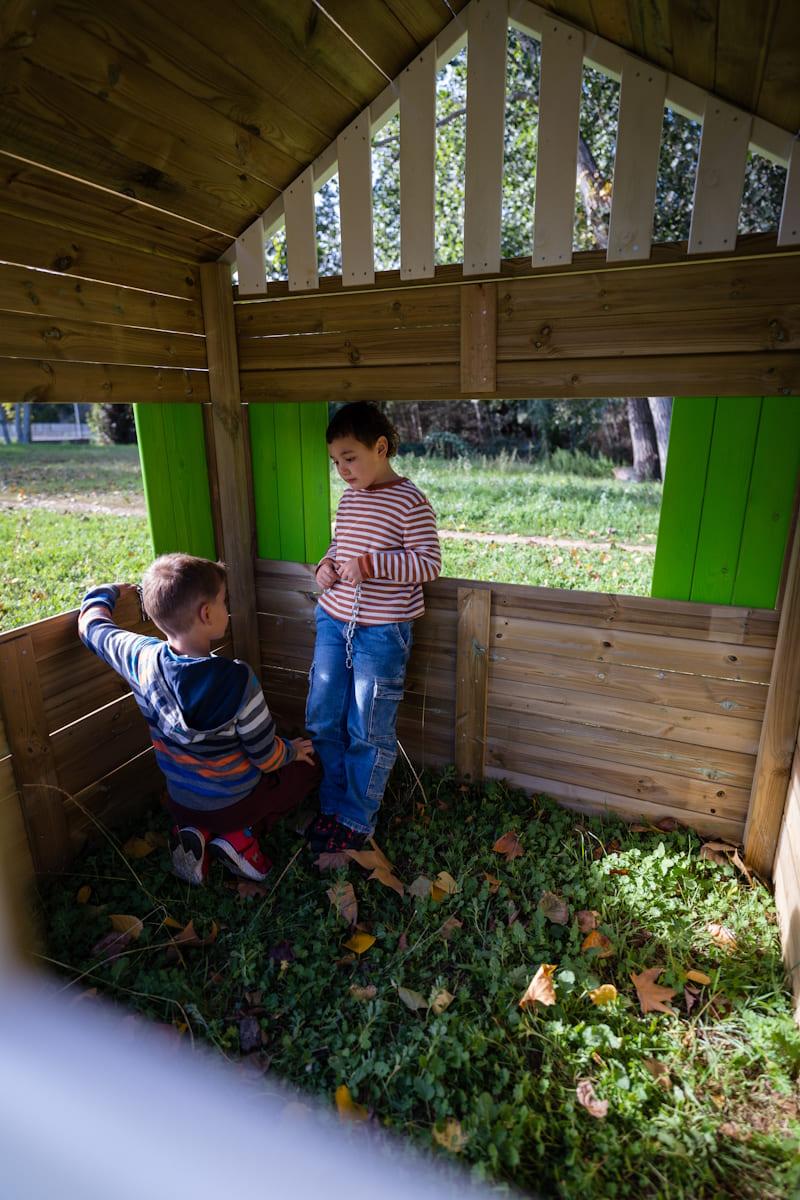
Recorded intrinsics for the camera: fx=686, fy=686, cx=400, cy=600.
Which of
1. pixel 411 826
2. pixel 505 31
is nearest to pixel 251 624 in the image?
pixel 411 826

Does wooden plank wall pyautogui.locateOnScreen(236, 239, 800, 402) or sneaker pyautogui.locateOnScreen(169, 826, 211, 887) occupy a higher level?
wooden plank wall pyautogui.locateOnScreen(236, 239, 800, 402)

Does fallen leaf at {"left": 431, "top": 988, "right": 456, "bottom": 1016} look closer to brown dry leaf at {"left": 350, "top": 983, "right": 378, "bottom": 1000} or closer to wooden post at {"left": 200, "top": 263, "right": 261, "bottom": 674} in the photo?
brown dry leaf at {"left": 350, "top": 983, "right": 378, "bottom": 1000}

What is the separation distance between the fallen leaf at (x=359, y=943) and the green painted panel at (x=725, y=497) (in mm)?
1891

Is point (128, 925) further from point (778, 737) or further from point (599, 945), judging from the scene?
point (778, 737)

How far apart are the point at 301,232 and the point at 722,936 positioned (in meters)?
3.36

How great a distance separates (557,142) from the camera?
2.54 metres

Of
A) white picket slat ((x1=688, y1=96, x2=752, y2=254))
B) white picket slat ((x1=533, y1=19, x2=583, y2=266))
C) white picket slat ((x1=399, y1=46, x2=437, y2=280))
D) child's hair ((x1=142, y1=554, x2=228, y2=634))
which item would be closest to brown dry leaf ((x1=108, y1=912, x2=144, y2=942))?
child's hair ((x1=142, y1=554, x2=228, y2=634))

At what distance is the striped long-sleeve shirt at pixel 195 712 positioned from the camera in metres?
2.49

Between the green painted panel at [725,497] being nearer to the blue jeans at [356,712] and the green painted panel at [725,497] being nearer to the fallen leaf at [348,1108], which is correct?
the blue jeans at [356,712]

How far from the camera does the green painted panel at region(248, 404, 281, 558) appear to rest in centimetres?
352

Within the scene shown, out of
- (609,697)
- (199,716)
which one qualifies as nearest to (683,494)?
(609,697)

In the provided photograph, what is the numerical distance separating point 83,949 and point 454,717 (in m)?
1.89

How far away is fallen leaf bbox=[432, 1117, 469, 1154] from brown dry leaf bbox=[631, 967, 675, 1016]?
75cm

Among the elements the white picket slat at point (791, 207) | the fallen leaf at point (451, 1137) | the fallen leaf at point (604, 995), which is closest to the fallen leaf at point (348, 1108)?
the fallen leaf at point (451, 1137)
